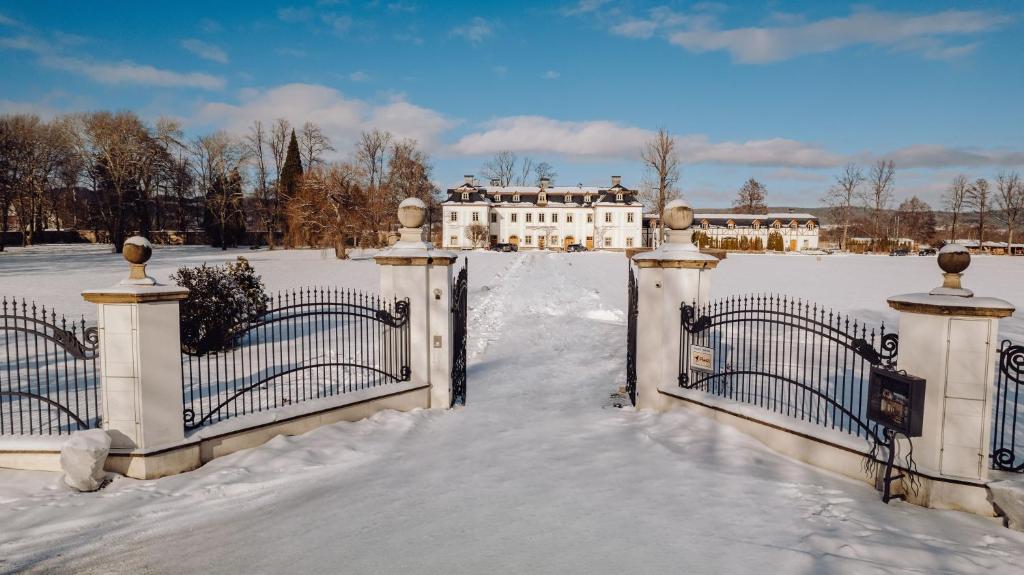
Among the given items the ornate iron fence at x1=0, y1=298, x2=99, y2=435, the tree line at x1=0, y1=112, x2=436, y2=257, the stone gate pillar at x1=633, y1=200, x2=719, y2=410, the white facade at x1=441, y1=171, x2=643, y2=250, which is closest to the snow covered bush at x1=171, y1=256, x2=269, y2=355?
the ornate iron fence at x1=0, y1=298, x2=99, y2=435

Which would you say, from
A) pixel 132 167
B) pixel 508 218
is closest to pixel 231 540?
pixel 132 167

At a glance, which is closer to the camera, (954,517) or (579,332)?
(954,517)

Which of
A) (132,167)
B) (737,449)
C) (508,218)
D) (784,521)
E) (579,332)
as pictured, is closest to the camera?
(784,521)

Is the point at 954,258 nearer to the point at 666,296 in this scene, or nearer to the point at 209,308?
the point at 666,296

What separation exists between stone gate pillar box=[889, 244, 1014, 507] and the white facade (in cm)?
7188

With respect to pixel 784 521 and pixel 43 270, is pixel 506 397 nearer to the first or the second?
pixel 784 521

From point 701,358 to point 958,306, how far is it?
292 cm

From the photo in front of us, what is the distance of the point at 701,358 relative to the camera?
6.94 meters

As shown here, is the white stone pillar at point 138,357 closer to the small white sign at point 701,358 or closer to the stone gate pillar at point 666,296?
the stone gate pillar at point 666,296

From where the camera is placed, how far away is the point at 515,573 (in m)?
3.53

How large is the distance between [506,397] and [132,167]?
169 feet

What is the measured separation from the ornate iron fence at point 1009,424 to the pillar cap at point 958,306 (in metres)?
0.28

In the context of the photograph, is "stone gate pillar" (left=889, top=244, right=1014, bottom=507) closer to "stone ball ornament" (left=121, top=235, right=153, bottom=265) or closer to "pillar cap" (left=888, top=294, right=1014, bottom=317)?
"pillar cap" (left=888, top=294, right=1014, bottom=317)

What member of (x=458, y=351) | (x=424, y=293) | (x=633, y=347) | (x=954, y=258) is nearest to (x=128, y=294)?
(x=424, y=293)
